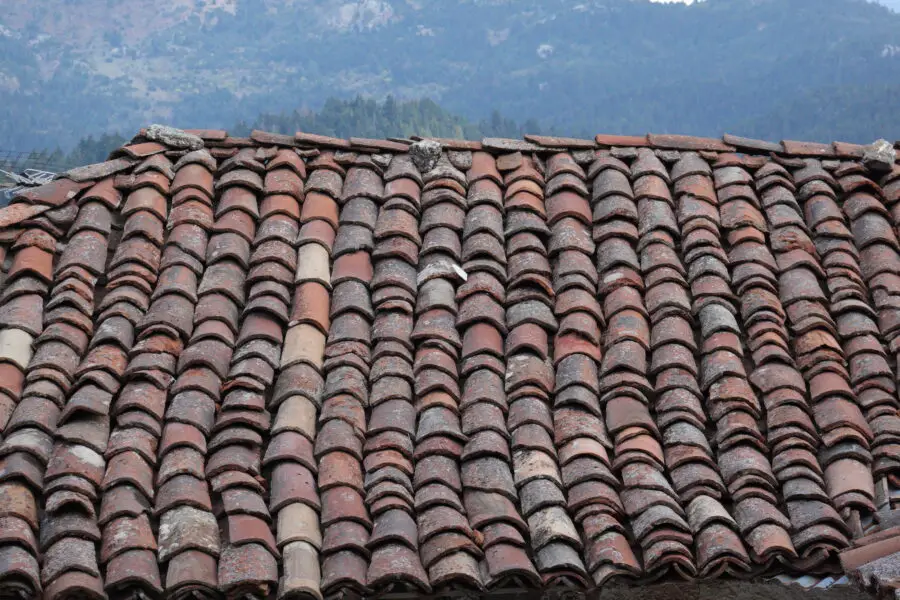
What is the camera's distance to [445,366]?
7262mm

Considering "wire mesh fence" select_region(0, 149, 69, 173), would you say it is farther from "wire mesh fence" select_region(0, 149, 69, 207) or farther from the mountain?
the mountain

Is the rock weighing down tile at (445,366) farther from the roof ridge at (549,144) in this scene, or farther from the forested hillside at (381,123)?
the forested hillside at (381,123)

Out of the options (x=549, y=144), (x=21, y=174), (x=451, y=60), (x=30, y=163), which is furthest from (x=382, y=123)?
(x=549, y=144)

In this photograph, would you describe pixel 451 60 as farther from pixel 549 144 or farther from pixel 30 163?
pixel 549 144

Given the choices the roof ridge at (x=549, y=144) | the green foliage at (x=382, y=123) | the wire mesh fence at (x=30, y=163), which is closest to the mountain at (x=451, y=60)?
the green foliage at (x=382, y=123)

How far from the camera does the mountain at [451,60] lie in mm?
121438

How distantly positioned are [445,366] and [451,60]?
158 meters

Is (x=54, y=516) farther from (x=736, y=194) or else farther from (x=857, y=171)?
(x=857, y=171)

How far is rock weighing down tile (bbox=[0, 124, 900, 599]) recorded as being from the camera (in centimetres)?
611

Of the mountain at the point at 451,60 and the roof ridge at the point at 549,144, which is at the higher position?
the mountain at the point at 451,60

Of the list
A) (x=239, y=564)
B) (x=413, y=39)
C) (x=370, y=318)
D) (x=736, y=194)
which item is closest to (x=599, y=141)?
(x=736, y=194)

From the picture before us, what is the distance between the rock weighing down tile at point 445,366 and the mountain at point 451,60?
91.1 metres

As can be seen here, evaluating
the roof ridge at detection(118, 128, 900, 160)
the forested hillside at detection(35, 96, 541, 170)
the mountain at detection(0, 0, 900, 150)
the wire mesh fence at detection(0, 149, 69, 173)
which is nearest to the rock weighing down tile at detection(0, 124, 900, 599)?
the roof ridge at detection(118, 128, 900, 160)

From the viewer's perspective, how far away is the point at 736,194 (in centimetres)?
881
